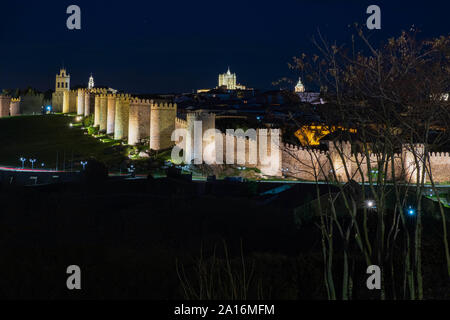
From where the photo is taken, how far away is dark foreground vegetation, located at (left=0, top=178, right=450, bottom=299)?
372 inches

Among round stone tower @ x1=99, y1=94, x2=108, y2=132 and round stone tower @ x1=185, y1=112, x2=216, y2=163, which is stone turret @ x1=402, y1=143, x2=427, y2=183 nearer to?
round stone tower @ x1=185, y1=112, x2=216, y2=163

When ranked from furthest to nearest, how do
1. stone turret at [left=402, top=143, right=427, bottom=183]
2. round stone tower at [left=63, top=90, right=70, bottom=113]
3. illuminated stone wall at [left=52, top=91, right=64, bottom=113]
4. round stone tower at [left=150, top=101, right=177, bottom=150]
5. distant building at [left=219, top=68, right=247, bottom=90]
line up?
distant building at [left=219, top=68, right=247, bottom=90] → illuminated stone wall at [left=52, top=91, right=64, bottom=113] → round stone tower at [left=63, top=90, right=70, bottom=113] → round stone tower at [left=150, top=101, right=177, bottom=150] → stone turret at [left=402, top=143, right=427, bottom=183]

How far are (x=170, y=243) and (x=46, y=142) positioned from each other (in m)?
31.5

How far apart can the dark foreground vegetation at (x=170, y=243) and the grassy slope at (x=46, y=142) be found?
1314cm

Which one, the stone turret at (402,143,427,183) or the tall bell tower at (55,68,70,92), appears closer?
the stone turret at (402,143,427,183)

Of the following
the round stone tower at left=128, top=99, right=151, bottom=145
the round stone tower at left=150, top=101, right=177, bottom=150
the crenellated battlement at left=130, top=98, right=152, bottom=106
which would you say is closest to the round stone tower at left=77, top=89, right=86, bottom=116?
the crenellated battlement at left=130, top=98, right=152, bottom=106

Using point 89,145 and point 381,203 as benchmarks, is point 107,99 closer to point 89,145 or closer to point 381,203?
point 89,145

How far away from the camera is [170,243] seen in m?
14.4

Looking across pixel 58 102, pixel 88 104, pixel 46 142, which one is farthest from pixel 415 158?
pixel 58 102

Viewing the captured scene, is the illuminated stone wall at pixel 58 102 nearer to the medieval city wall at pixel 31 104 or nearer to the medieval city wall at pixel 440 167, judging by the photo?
the medieval city wall at pixel 31 104

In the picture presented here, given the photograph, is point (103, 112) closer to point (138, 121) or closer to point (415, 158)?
point (138, 121)

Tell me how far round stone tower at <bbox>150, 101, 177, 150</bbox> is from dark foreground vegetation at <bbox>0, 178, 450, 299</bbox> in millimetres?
13100

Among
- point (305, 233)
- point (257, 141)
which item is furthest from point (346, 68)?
point (257, 141)
